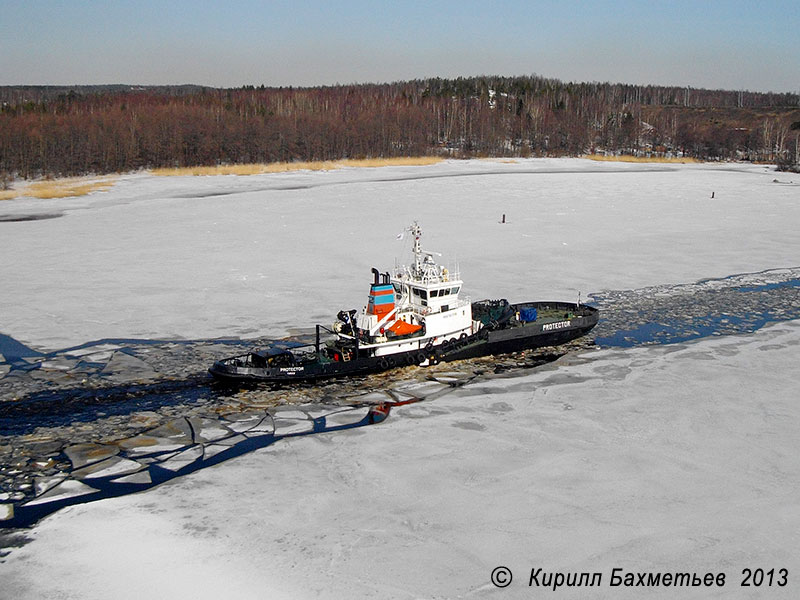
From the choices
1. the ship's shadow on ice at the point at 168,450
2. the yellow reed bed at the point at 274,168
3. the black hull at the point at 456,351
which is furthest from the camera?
the yellow reed bed at the point at 274,168

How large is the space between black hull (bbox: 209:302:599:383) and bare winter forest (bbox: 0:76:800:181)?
66.4 meters

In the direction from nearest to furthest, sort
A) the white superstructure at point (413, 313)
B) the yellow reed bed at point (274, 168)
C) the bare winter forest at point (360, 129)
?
the white superstructure at point (413, 313) → the yellow reed bed at point (274, 168) → the bare winter forest at point (360, 129)

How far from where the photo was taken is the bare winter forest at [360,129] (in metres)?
81.4

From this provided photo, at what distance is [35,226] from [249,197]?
17.3 metres

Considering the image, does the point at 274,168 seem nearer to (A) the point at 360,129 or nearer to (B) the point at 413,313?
(A) the point at 360,129

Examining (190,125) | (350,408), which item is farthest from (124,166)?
(350,408)

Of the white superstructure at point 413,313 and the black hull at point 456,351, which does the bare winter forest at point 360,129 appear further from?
the black hull at point 456,351

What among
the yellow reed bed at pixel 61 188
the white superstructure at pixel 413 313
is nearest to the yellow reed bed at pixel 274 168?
the yellow reed bed at pixel 61 188

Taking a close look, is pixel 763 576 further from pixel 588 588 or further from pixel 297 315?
pixel 297 315

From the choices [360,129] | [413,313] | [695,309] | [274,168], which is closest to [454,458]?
[413,313]

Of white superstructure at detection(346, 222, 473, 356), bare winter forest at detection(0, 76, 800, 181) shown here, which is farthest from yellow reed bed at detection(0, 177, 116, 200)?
white superstructure at detection(346, 222, 473, 356)

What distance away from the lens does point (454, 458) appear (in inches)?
559

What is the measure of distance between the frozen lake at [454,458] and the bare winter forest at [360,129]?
49156 millimetres

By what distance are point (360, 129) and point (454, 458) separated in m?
91.9
